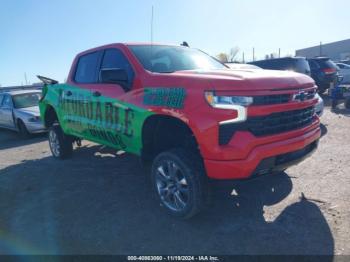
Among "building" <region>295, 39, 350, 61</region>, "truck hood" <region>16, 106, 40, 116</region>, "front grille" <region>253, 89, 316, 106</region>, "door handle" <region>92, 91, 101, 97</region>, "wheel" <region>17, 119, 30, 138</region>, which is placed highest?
"building" <region>295, 39, 350, 61</region>

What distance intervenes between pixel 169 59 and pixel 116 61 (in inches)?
30.4

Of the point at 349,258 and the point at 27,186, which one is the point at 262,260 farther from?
the point at 27,186

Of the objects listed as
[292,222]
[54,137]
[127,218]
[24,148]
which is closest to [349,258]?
[292,222]

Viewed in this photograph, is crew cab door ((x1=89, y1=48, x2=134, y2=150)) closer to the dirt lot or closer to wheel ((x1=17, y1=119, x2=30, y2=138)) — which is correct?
the dirt lot

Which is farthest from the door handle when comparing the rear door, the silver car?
the silver car

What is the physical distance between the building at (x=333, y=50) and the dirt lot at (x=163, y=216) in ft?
171

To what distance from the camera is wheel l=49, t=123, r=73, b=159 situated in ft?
20.6

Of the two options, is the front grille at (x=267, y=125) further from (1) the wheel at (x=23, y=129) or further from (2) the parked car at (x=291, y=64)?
(1) the wheel at (x=23, y=129)

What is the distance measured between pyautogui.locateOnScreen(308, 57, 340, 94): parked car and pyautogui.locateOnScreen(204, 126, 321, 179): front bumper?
11623mm

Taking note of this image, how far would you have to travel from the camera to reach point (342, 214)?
329 centimetres

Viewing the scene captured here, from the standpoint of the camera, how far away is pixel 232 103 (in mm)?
2826

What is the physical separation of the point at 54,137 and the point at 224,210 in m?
4.29

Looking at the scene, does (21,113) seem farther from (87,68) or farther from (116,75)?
(116,75)

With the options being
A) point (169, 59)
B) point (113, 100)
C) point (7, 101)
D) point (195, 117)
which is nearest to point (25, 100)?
point (7, 101)
